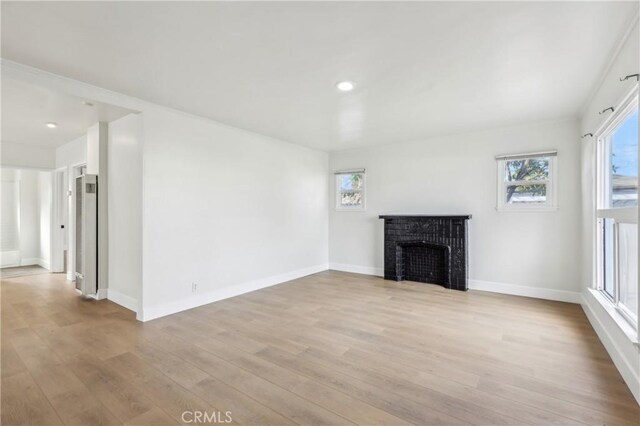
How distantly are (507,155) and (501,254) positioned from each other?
1537 millimetres

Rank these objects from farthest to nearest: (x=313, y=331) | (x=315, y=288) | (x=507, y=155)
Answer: (x=315, y=288)
(x=507, y=155)
(x=313, y=331)

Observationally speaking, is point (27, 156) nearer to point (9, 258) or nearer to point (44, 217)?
point (44, 217)

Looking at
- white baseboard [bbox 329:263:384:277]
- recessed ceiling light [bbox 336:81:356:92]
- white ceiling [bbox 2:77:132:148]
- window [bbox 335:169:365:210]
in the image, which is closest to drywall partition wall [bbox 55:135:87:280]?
white ceiling [bbox 2:77:132:148]

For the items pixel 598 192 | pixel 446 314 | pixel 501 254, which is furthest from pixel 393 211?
pixel 598 192

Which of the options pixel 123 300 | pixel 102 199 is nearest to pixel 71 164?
pixel 102 199

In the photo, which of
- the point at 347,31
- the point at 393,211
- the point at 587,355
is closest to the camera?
the point at 347,31

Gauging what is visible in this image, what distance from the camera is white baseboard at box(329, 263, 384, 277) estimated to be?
593 centimetres

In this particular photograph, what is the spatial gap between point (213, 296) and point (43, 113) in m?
3.19

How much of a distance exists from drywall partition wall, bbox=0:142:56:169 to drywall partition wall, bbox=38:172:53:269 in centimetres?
49

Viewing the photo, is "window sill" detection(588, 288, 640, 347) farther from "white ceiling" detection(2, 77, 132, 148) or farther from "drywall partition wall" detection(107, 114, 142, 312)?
"white ceiling" detection(2, 77, 132, 148)

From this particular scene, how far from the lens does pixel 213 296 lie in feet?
14.0

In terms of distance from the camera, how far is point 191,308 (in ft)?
13.0

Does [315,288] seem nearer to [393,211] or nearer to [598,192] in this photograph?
[393,211]

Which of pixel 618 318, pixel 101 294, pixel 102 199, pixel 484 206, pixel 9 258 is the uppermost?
pixel 102 199
